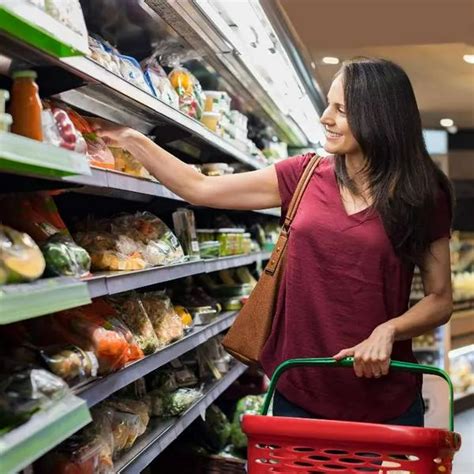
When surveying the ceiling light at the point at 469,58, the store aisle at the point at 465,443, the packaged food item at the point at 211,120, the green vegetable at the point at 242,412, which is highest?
the ceiling light at the point at 469,58

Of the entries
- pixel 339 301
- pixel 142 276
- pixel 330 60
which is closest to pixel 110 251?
pixel 142 276

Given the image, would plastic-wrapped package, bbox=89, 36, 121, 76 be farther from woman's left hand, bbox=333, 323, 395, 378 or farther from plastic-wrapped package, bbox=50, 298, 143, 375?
woman's left hand, bbox=333, 323, 395, 378

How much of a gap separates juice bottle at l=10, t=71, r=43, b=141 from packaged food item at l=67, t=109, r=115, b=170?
0.51 m

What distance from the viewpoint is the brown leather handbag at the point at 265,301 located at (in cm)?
232

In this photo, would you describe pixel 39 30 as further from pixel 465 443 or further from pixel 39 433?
pixel 465 443

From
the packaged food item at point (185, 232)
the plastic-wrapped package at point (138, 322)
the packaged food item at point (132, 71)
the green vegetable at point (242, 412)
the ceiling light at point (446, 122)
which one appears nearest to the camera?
the plastic-wrapped package at point (138, 322)

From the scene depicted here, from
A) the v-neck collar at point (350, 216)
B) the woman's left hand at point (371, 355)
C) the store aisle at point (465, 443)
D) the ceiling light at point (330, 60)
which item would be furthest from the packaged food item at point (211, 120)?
the store aisle at point (465, 443)

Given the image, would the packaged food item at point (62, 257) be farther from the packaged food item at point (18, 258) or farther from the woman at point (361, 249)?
the woman at point (361, 249)

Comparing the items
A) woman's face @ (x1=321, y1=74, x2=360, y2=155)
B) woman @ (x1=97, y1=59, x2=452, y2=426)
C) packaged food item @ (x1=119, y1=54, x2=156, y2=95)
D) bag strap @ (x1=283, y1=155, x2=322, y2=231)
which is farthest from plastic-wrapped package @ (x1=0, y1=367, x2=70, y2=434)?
packaged food item @ (x1=119, y1=54, x2=156, y2=95)

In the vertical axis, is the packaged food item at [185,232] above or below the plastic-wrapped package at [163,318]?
above

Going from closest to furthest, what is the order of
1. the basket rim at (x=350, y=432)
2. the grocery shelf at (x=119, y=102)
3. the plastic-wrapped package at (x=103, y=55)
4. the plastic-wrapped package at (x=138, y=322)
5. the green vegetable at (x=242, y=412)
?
the basket rim at (x=350, y=432) → the grocery shelf at (x=119, y=102) → the plastic-wrapped package at (x=103, y=55) → the plastic-wrapped package at (x=138, y=322) → the green vegetable at (x=242, y=412)

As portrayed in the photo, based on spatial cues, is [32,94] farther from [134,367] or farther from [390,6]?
[390,6]

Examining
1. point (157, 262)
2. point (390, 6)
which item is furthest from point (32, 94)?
point (390, 6)

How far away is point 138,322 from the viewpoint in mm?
2561
